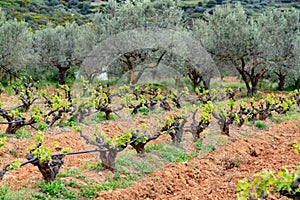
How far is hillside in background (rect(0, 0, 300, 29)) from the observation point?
50062 millimetres

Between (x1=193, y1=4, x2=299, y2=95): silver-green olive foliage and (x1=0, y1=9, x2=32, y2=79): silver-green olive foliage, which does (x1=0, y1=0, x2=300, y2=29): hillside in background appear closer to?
(x1=0, y1=9, x2=32, y2=79): silver-green olive foliage

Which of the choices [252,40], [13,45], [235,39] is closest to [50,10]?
[13,45]

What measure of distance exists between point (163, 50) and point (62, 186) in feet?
53.3

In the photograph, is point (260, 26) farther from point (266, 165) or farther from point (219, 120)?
point (266, 165)

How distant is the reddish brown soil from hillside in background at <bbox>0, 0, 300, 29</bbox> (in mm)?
42146

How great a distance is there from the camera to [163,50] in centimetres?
2091

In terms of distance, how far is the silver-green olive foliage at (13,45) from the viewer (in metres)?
21.3

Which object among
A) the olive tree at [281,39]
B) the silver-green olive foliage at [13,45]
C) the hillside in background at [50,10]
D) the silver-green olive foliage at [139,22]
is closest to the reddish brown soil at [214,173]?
the olive tree at [281,39]

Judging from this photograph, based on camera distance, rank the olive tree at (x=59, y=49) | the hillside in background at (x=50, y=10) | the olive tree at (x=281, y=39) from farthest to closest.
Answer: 1. the hillside in background at (x=50, y=10)
2. the olive tree at (x=59, y=49)
3. the olive tree at (x=281, y=39)

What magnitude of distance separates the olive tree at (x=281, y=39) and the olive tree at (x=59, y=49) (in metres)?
13.8

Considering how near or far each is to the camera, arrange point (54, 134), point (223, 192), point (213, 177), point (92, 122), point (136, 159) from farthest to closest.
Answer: point (92, 122)
point (54, 134)
point (136, 159)
point (213, 177)
point (223, 192)

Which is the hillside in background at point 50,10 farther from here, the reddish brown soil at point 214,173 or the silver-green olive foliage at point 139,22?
the reddish brown soil at point 214,173

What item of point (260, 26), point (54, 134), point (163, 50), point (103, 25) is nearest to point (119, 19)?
point (103, 25)

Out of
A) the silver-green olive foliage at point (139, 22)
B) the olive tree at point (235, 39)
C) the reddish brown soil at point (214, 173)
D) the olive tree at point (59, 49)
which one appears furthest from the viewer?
the olive tree at point (59, 49)
